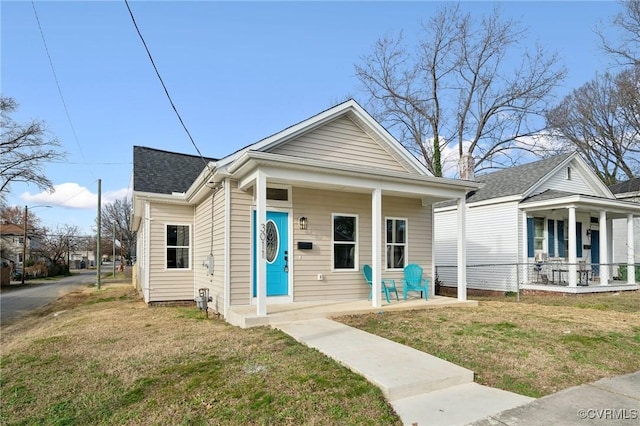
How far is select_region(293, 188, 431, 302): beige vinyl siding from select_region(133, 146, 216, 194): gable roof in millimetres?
4063

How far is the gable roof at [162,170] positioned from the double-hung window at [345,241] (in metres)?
4.46

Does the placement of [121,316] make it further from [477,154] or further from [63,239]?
[63,239]

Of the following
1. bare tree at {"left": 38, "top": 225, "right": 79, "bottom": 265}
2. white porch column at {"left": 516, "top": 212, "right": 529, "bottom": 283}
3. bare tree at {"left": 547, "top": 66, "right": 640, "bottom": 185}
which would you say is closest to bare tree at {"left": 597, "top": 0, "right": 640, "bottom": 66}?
bare tree at {"left": 547, "top": 66, "right": 640, "bottom": 185}

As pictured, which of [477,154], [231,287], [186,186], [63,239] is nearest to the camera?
[231,287]

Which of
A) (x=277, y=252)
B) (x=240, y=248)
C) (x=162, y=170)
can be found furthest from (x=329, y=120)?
(x=162, y=170)

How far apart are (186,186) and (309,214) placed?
5.40m

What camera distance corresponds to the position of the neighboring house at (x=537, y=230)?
13.4 m

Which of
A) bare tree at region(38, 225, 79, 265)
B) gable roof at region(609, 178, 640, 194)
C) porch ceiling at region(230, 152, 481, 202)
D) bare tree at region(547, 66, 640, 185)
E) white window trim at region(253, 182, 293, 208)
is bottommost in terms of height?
bare tree at region(38, 225, 79, 265)

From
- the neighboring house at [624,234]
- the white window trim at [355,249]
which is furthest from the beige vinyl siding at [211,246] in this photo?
the neighboring house at [624,234]

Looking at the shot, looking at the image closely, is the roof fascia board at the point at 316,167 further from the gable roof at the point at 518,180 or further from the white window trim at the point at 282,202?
the gable roof at the point at 518,180

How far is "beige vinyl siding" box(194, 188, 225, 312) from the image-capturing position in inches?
329

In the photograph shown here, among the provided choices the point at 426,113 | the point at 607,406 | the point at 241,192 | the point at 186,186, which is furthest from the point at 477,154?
the point at 607,406

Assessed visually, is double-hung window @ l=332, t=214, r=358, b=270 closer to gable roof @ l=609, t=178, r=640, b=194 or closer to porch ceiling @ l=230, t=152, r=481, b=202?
porch ceiling @ l=230, t=152, r=481, b=202

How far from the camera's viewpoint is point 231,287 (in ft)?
25.9
